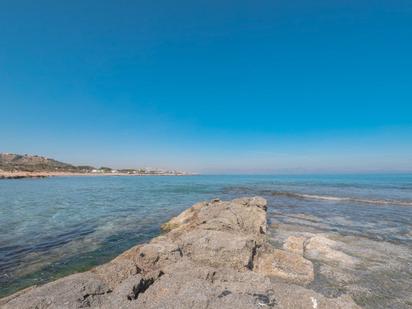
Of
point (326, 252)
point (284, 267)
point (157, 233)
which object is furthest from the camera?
point (157, 233)

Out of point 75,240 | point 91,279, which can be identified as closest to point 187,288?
point 91,279

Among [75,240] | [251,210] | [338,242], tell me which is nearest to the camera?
[338,242]

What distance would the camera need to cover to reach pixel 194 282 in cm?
613

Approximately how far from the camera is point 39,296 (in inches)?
213

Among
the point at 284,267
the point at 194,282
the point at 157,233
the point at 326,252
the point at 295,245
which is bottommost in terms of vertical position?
the point at 157,233

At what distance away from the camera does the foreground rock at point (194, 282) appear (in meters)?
5.41

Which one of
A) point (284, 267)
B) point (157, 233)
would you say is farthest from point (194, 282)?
point (157, 233)

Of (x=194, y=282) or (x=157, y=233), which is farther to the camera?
(x=157, y=233)

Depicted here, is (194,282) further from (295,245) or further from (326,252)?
(326,252)

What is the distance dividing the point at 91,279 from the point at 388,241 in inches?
633

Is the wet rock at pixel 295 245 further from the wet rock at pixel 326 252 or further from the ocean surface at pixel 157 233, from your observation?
the ocean surface at pixel 157 233

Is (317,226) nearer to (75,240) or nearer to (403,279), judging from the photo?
(403,279)

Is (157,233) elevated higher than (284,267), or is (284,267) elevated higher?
(284,267)

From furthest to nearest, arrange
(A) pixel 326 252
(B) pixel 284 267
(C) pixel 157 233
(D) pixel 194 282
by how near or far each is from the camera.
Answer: (C) pixel 157 233 < (A) pixel 326 252 < (B) pixel 284 267 < (D) pixel 194 282
